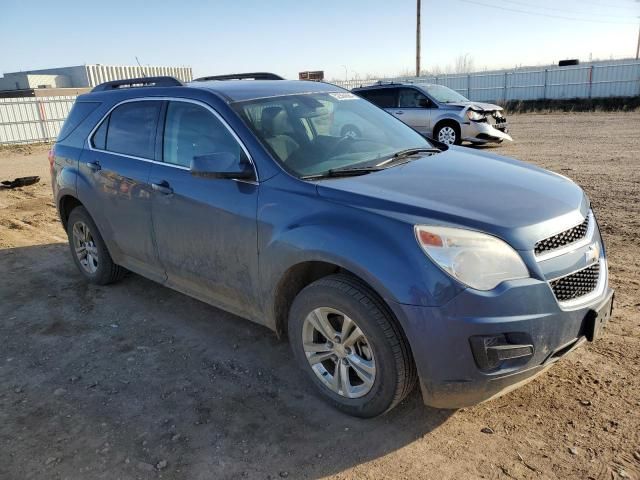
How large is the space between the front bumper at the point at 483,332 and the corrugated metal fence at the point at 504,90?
23098 mm

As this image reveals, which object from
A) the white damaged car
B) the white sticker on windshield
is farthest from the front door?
the white damaged car

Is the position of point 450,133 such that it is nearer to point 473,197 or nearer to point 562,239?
point 473,197

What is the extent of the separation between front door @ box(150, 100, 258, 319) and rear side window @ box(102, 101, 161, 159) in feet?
0.68

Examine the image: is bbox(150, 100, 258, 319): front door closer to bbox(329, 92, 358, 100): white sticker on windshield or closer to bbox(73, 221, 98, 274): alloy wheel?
bbox(329, 92, 358, 100): white sticker on windshield

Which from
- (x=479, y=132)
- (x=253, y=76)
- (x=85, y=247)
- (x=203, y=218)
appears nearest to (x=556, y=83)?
(x=479, y=132)

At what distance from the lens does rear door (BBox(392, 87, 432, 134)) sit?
547 inches

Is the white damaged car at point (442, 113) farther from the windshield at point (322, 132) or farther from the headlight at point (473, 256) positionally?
the headlight at point (473, 256)

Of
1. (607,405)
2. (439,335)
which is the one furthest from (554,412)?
(439,335)

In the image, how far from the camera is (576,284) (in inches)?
107

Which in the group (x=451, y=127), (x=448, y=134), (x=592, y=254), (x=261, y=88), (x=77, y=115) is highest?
(x=261, y=88)

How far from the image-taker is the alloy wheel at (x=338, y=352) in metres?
2.90

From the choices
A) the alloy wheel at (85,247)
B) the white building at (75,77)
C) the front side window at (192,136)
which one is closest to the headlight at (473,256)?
the front side window at (192,136)

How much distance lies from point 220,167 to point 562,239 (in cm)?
199

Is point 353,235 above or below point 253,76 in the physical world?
A: below
